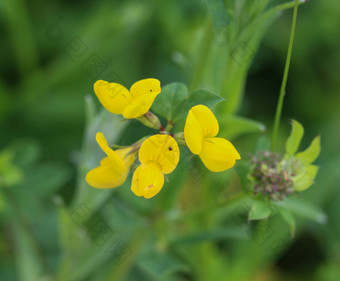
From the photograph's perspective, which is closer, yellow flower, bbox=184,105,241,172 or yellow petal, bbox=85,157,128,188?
yellow flower, bbox=184,105,241,172

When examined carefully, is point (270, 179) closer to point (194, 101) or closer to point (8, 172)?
point (194, 101)

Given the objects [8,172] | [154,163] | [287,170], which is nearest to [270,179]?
[287,170]

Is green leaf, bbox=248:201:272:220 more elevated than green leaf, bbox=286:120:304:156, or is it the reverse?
green leaf, bbox=286:120:304:156

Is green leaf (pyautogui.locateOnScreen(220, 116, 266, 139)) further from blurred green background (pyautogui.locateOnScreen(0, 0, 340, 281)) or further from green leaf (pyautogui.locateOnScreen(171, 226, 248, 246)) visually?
blurred green background (pyautogui.locateOnScreen(0, 0, 340, 281))

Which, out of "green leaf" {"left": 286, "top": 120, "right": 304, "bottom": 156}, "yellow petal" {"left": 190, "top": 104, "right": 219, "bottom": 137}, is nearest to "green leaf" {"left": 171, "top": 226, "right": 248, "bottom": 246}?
"green leaf" {"left": 286, "top": 120, "right": 304, "bottom": 156}

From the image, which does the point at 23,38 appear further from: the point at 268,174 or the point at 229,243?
the point at 268,174

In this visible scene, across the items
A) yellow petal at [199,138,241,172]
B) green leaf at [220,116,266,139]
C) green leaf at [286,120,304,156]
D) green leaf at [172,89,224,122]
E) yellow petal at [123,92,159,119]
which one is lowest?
green leaf at [220,116,266,139]

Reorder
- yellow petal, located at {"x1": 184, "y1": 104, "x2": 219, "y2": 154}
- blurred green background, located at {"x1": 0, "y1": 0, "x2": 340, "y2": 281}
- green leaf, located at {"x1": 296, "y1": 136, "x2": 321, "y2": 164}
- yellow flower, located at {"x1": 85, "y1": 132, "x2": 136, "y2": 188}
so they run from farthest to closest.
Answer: blurred green background, located at {"x1": 0, "y1": 0, "x2": 340, "y2": 281} → green leaf, located at {"x1": 296, "y1": 136, "x2": 321, "y2": 164} → yellow flower, located at {"x1": 85, "y1": 132, "x2": 136, "y2": 188} → yellow petal, located at {"x1": 184, "y1": 104, "x2": 219, "y2": 154}
